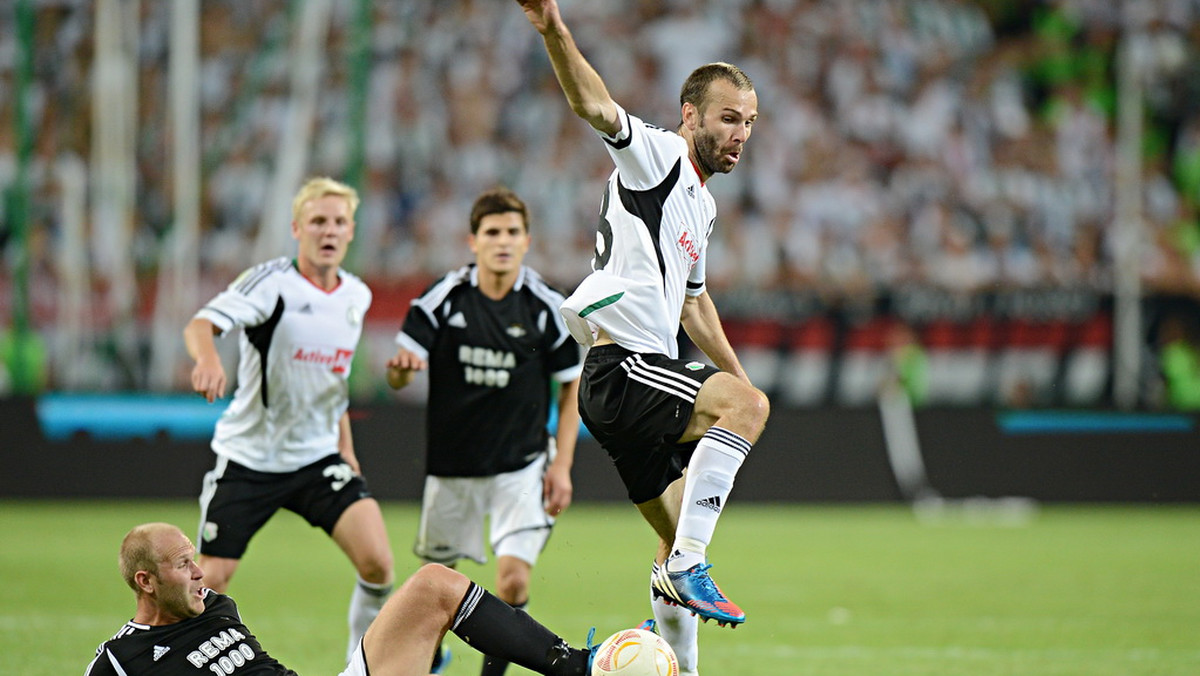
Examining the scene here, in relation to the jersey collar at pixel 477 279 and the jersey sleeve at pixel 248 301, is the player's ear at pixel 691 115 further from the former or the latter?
the jersey sleeve at pixel 248 301

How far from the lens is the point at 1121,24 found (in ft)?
A: 66.1

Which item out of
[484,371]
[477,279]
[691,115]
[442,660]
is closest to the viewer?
[691,115]

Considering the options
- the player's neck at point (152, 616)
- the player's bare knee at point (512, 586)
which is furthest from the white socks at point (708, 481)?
the player's bare knee at point (512, 586)

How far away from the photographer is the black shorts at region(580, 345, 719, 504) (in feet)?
17.2

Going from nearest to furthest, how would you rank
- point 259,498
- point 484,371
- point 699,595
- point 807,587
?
point 699,595 < point 259,498 < point 484,371 < point 807,587

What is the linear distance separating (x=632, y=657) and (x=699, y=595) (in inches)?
13.9

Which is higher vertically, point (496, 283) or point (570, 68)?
point (570, 68)

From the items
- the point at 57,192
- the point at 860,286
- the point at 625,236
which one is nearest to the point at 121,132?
the point at 57,192

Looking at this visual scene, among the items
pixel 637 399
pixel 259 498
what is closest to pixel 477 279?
pixel 259 498

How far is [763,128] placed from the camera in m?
20.0

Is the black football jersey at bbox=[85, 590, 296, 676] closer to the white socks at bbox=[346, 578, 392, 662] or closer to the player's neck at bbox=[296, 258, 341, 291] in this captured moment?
the white socks at bbox=[346, 578, 392, 662]

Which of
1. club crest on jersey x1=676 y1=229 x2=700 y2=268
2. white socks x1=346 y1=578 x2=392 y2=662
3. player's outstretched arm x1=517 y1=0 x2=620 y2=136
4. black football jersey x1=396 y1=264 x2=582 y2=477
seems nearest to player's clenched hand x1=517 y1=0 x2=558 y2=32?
player's outstretched arm x1=517 y1=0 x2=620 y2=136

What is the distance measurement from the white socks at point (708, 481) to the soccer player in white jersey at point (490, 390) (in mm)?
2011

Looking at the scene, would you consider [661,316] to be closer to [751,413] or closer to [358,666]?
[751,413]
